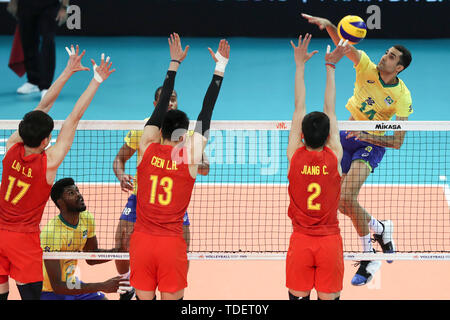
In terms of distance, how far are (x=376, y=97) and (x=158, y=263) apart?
399 centimetres

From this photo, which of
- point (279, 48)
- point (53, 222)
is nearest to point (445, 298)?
point (53, 222)

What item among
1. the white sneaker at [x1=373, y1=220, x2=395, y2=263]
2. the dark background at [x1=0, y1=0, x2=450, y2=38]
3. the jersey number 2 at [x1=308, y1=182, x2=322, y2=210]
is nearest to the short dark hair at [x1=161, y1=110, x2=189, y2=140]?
the jersey number 2 at [x1=308, y1=182, x2=322, y2=210]

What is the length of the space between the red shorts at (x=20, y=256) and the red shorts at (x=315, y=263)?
240cm

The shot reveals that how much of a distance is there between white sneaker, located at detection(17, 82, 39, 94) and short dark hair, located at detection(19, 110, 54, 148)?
10418 millimetres

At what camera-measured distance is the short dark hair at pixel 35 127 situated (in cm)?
645

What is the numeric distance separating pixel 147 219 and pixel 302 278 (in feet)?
5.07

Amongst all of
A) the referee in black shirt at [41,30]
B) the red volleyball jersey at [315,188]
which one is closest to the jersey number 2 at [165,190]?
the red volleyball jersey at [315,188]

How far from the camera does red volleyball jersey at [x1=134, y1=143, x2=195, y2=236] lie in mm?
6449

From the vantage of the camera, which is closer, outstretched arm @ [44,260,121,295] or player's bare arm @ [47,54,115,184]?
player's bare arm @ [47,54,115,184]

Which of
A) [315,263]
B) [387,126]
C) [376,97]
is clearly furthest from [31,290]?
[376,97]

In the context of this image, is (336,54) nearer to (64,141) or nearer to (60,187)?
(64,141)

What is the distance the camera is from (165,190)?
6.45 meters

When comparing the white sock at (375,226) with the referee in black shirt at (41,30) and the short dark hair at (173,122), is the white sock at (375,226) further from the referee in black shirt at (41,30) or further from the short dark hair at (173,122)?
the referee in black shirt at (41,30)

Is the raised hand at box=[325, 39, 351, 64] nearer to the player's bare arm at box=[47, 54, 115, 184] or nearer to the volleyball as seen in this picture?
the volleyball
